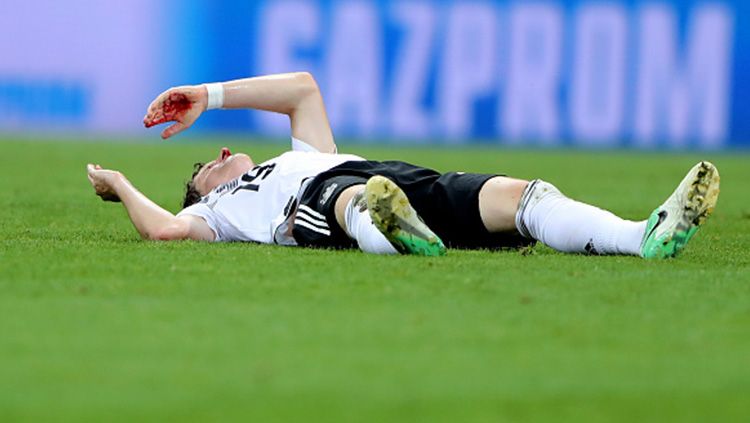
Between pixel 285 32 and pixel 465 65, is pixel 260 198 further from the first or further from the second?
pixel 465 65

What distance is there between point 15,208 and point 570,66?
8231 mm

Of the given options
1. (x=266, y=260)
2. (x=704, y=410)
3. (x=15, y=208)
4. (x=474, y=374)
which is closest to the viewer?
(x=704, y=410)

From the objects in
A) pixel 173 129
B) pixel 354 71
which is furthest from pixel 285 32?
Answer: pixel 173 129

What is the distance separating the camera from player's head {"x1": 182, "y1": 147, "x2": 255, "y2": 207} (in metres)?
4.57

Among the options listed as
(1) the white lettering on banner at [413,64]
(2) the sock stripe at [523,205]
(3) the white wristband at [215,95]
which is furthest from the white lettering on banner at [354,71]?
(2) the sock stripe at [523,205]

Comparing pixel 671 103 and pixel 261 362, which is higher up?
pixel 261 362

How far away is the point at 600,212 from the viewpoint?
385 cm

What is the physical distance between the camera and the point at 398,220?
362cm

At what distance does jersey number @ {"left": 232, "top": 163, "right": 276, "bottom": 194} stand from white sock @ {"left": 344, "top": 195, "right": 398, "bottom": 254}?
49cm

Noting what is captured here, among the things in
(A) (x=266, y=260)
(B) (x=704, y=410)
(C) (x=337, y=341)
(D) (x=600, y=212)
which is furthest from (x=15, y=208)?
(B) (x=704, y=410)

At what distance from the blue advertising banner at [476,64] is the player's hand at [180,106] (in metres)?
8.70

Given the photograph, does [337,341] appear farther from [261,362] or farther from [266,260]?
[266,260]

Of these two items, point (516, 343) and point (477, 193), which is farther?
point (477, 193)

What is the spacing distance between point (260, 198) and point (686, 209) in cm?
131
